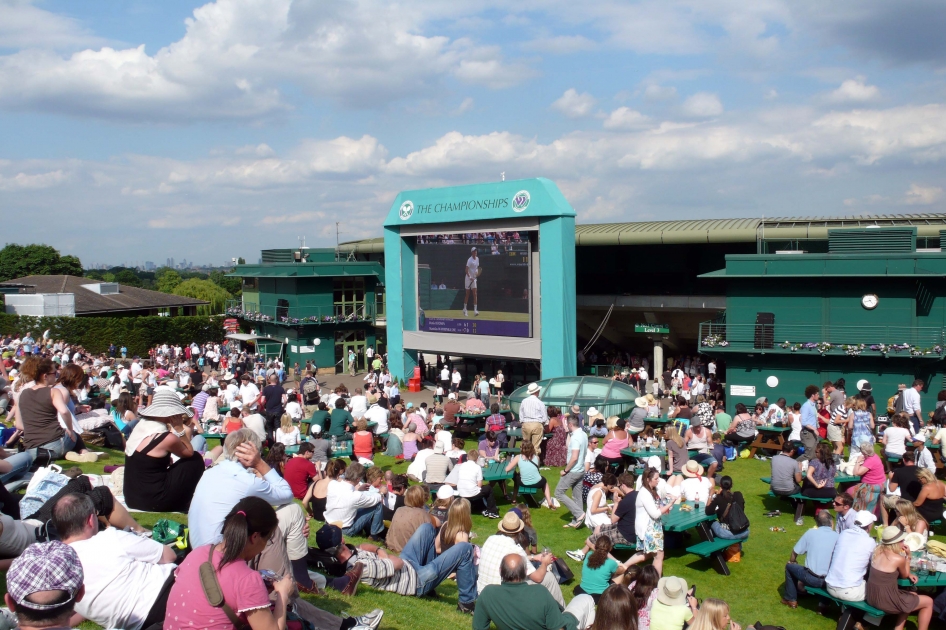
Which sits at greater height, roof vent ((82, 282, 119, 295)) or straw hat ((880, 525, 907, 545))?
roof vent ((82, 282, 119, 295))

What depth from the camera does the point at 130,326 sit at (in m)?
47.0

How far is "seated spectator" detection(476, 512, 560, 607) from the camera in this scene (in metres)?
7.89

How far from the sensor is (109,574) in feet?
17.5

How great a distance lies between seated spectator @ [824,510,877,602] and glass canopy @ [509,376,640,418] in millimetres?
12156

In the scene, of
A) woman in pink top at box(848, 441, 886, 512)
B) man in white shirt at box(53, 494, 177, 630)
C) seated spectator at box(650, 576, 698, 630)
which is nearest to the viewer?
man in white shirt at box(53, 494, 177, 630)

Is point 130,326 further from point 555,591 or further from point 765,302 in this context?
point 555,591

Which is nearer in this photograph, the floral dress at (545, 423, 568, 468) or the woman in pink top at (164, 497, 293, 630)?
the woman in pink top at (164, 497, 293, 630)

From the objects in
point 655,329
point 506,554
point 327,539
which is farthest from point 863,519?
point 655,329

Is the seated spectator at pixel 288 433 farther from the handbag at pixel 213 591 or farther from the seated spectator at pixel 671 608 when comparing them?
the handbag at pixel 213 591

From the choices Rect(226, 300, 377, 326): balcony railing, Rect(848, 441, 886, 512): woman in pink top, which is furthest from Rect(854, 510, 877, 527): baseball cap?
Rect(226, 300, 377, 326): balcony railing

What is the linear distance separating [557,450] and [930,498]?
22.8ft

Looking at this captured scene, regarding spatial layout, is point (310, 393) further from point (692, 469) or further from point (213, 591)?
point (213, 591)

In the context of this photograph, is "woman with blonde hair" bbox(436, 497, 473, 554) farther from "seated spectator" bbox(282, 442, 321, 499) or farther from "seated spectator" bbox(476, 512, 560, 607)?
"seated spectator" bbox(282, 442, 321, 499)

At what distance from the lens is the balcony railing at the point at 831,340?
75.2 feet
